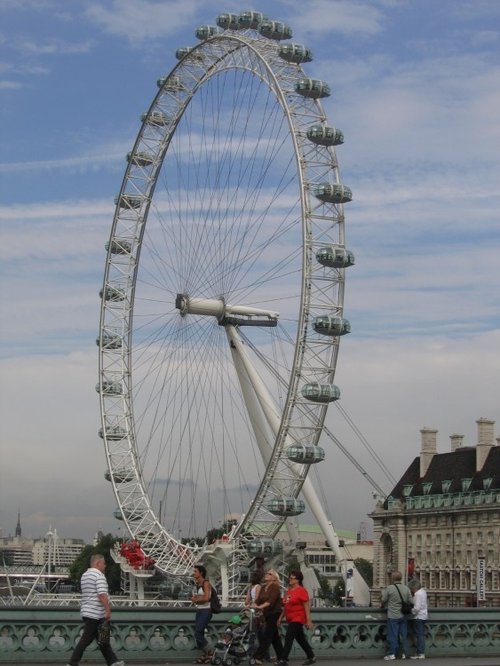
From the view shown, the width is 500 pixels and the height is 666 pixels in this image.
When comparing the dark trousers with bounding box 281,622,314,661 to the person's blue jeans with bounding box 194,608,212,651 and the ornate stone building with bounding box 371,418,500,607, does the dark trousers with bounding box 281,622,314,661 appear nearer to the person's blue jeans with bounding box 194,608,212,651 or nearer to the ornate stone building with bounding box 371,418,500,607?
the person's blue jeans with bounding box 194,608,212,651

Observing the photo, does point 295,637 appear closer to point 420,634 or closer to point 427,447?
point 420,634

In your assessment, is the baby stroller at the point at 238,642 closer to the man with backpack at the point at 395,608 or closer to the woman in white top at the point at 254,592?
the woman in white top at the point at 254,592

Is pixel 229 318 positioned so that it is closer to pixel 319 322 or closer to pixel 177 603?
pixel 319 322

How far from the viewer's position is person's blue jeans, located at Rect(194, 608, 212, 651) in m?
25.5

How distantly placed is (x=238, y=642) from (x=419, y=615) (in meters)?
3.95

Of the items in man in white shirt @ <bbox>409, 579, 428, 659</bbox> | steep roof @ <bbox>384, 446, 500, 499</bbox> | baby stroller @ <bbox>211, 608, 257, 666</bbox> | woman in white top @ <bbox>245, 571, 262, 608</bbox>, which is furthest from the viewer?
steep roof @ <bbox>384, 446, 500, 499</bbox>

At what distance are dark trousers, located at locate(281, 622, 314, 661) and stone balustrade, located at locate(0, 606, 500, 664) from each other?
1859mm

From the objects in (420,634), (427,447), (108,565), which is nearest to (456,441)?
(427,447)

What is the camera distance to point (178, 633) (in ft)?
86.1

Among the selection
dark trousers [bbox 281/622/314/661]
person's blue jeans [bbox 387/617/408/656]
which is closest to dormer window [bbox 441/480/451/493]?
person's blue jeans [bbox 387/617/408/656]

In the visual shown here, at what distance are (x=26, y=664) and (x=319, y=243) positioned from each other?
121 ft

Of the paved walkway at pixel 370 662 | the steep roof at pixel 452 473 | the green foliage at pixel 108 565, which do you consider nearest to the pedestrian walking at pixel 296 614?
the paved walkway at pixel 370 662

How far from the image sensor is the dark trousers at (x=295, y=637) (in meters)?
25.0

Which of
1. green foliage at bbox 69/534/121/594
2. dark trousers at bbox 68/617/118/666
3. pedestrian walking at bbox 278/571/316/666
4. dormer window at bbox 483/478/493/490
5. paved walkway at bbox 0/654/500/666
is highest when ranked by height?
dormer window at bbox 483/478/493/490
